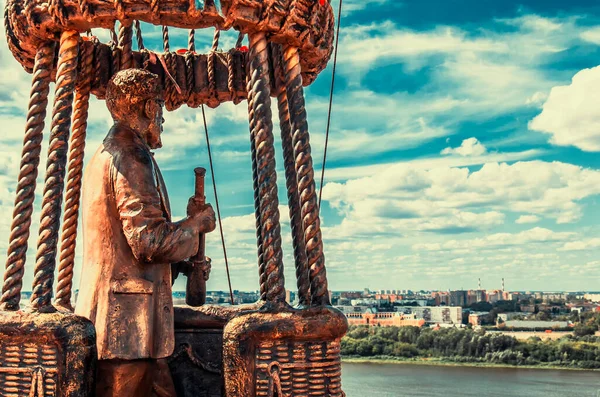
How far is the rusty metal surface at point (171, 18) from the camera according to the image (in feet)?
17.0

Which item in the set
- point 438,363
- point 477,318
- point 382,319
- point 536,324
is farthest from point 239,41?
point 477,318

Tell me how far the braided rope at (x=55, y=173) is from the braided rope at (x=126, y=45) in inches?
29.4

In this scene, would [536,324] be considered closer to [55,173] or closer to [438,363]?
[438,363]

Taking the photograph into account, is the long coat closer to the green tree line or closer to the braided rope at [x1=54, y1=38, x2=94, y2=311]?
the braided rope at [x1=54, y1=38, x2=94, y2=311]

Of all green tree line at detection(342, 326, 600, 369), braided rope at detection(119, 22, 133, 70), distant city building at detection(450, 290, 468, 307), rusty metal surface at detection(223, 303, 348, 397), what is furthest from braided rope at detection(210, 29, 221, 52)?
distant city building at detection(450, 290, 468, 307)

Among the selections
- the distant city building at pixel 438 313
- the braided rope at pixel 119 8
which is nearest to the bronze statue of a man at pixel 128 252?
the braided rope at pixel 119 8

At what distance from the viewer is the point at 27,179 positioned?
538 centimetres

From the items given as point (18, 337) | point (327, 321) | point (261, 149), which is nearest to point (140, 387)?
point (18, 337)

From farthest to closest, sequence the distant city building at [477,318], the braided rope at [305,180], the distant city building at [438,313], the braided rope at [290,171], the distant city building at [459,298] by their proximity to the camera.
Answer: the distant city building at [459,298]
the distant city building at [438,313]
the distant city building at [477,318]
the braided rope at [290,171]
the braided rope at [305,180]

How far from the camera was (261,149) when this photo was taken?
5461mm

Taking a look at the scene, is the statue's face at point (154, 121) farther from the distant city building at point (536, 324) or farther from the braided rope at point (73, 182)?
the distant city building at point (536, 324)

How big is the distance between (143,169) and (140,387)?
54.4 inches

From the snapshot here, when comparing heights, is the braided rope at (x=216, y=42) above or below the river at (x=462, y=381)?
above

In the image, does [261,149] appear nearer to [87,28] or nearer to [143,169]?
[143,169]
